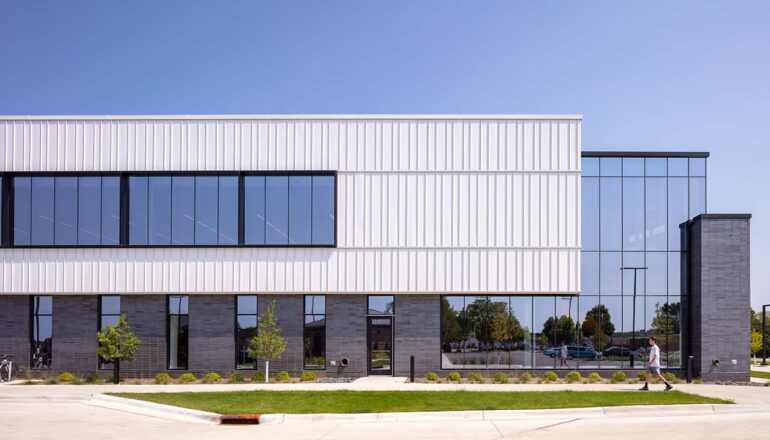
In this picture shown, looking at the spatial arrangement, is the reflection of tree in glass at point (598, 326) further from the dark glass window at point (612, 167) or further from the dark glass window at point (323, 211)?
the dark glass window at point (323, 211)

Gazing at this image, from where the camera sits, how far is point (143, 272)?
30.5 m

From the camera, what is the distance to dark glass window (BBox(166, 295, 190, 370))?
30859 millimetres

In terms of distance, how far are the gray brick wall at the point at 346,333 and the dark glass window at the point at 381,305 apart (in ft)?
0.85

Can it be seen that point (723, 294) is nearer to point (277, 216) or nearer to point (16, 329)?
point (277, 216)

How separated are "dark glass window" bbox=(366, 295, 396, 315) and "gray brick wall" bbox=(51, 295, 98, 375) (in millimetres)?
10837

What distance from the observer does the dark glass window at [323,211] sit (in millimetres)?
30547

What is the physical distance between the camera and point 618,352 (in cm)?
3117

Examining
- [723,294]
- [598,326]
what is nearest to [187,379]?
[598,326]

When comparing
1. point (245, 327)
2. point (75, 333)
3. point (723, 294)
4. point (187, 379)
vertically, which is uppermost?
point (723, 294)

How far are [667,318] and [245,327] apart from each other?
16866mm

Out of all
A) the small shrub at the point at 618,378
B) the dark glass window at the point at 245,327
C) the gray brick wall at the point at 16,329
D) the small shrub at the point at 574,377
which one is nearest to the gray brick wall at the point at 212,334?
the dark glass window at the point at 245,327

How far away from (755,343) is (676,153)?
1205 inches

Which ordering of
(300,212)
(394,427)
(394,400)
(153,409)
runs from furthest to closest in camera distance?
(300,212) → (394,400) → (153,409) → (394,427)

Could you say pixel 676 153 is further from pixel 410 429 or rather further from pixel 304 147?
pixel 410 429
